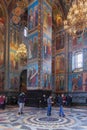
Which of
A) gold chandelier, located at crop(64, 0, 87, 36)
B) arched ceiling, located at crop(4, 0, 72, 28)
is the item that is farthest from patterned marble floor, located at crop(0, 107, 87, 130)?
arched ceiling, located at crop(4, 0, 72, 28)

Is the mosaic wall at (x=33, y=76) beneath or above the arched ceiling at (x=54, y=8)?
A: beneath

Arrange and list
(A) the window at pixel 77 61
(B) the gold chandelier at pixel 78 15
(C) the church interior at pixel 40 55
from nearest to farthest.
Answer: (B) the gold chandelier at pixel 78 15, (C) the church interior at pixel 40 55, (A) the window at pixel 77 61

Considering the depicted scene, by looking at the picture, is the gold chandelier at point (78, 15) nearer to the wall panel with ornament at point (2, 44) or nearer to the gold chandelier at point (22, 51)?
the gold chandelier at point (22, 51)

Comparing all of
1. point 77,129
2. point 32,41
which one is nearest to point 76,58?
point 32,41

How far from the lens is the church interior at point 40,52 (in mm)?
19953

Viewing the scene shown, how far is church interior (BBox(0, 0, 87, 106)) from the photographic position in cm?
1995

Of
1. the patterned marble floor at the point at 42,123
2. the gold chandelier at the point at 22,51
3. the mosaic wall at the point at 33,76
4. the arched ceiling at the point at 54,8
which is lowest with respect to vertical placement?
the patterned marble floor at the point at 42,123

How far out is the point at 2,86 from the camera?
82.0 ft

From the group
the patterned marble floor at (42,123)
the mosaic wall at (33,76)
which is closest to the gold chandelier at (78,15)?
the mosaic wall at (33,76)

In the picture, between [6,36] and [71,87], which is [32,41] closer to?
[6,36]

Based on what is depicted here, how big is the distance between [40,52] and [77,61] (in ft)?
20.4

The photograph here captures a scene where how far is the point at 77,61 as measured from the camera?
24312 mm

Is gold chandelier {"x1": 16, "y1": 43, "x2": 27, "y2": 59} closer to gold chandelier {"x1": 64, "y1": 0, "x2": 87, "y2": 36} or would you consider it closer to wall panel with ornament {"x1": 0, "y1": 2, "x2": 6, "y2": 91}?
wall panel with ornament {"x1": 0, "y1": 2, "x2": 6, "y2": 91}

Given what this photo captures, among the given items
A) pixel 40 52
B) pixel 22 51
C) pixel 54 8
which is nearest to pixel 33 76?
pixel 40 52
